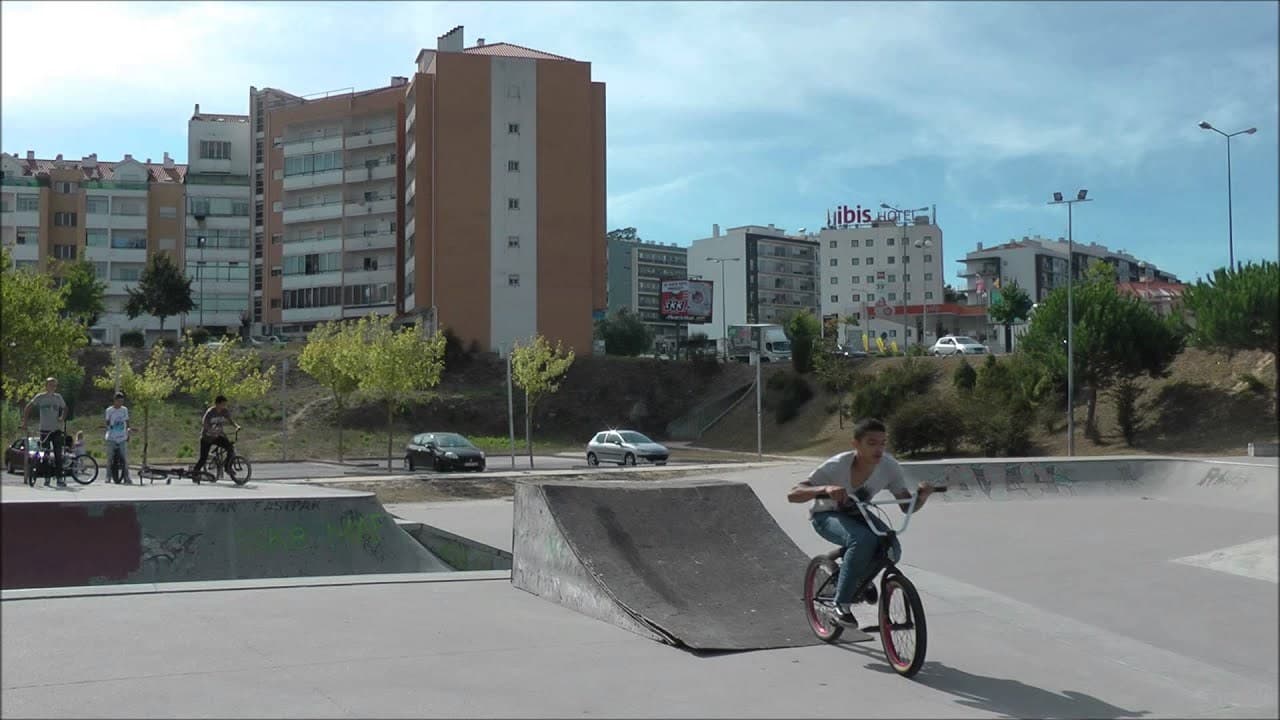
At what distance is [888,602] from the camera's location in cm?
598

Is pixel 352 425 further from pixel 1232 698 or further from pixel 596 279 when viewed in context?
pixel 1232 698

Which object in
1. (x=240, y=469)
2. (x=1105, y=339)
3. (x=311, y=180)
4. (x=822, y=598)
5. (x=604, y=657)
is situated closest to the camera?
(x=604, y=657)

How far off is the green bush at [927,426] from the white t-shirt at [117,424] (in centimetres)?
2501

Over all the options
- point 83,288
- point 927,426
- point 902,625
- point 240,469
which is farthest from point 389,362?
point 83,288

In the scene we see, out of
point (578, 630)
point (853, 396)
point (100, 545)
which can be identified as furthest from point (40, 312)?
point (853, 396)

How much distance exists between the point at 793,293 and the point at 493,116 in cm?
8013

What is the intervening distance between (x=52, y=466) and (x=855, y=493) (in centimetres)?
1260

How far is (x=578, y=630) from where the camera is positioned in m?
7.11

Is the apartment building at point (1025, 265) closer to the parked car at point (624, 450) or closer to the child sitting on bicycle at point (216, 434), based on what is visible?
the parked car at point (624, 450)

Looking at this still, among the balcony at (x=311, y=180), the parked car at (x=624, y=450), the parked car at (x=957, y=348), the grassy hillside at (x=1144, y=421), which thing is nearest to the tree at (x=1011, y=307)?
the parked car at (x=957, y=348)

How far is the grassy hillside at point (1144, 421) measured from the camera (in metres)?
13.1

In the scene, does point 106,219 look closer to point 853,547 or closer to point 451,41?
point 451,41

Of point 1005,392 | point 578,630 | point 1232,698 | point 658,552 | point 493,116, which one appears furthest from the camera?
point 493,116

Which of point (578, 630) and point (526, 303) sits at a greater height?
point (526, 303)
